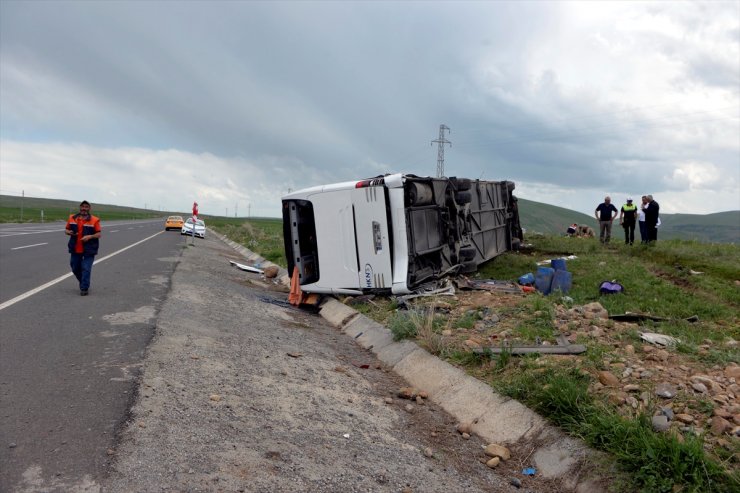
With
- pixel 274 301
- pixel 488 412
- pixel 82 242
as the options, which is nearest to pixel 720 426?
pixel 488 412

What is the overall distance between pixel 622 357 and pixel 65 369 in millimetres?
5394

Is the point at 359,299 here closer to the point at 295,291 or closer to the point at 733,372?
the point at 295,291

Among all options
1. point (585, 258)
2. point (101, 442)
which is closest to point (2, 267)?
point (101, 442)

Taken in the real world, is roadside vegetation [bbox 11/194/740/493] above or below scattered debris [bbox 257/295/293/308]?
above

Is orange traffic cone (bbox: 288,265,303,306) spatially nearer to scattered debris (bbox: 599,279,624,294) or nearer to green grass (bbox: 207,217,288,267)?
scattered debris (bbox: 599,279,624,294)

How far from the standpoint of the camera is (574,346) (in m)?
5.88

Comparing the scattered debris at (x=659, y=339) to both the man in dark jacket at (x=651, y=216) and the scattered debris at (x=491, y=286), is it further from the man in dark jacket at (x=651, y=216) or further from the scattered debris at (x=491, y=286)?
the man in dark jacket at (x=651, y=216)

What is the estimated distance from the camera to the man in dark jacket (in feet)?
55.2

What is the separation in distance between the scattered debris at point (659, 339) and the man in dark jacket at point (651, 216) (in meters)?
11.8

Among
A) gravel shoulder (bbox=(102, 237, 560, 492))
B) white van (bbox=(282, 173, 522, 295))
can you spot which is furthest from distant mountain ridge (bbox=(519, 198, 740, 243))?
gravel shoulder (bbox=(102, 237, 560, 492))

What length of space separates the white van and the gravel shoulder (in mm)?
2500

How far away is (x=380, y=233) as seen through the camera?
936 cm

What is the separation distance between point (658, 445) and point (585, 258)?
37.3ft

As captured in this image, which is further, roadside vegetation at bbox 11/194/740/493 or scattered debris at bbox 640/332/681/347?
scattered debris at bbox 640/332/681/347
